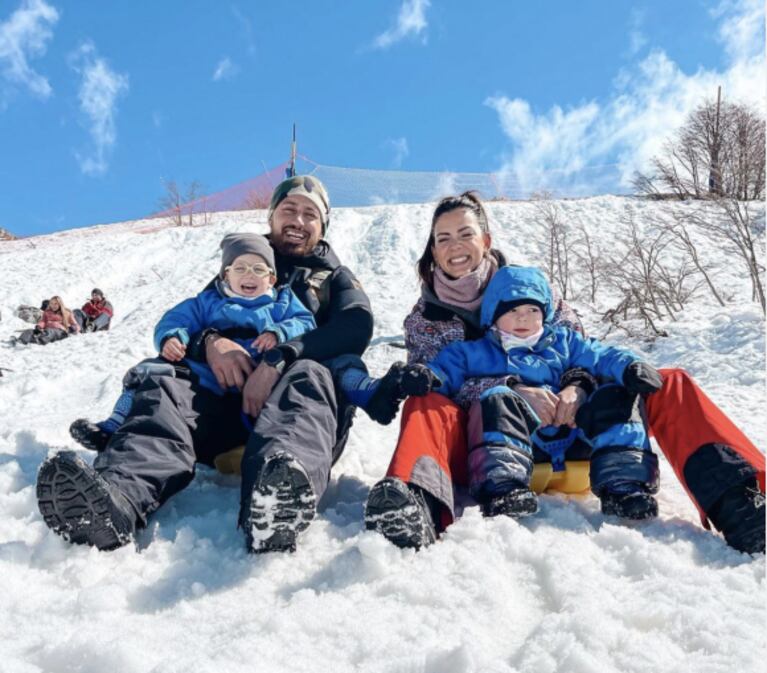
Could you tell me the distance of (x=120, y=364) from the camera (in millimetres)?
6062

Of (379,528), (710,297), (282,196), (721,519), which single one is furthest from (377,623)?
(710,297)

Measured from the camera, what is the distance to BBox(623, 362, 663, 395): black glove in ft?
6.23

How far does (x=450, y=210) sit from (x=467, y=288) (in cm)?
37

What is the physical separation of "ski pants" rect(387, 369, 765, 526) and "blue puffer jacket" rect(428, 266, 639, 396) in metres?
0.23

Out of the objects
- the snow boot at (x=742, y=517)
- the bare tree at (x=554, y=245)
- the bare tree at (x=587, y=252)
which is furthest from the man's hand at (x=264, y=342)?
the bare tree at (x=587, y=252)

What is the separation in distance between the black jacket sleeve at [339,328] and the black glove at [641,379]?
1.02 metres

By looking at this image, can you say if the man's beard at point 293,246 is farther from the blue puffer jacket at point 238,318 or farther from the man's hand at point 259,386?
the man's hand at point 259,386

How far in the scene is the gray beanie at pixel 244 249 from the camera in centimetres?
257

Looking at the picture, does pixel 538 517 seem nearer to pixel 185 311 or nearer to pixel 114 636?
pixel 114 636

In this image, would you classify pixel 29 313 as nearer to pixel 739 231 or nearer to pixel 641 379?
pixel 739 231

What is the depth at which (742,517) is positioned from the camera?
1.61 metres

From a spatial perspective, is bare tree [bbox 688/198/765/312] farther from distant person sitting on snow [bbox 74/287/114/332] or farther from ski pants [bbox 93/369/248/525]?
distant person sitting on snow [bbox 74/287/114/332]

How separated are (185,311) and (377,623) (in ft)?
5.44

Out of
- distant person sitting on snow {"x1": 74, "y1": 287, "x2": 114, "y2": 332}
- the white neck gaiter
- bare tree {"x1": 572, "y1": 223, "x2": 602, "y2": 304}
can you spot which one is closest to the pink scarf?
the white neck gaiter
